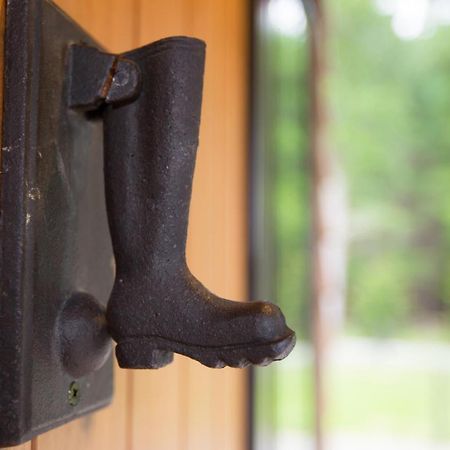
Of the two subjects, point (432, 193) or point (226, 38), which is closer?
point (226, 38)

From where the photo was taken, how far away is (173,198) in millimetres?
291

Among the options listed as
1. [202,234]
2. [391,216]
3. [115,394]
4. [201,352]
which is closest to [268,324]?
[201,352]

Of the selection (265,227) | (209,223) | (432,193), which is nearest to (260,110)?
(265,227)

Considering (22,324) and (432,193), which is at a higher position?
(432,193)

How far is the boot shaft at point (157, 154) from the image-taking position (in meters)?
0.29

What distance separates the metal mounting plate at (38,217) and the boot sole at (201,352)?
0.04m

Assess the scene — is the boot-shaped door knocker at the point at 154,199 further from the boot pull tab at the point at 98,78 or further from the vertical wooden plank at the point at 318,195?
the vertical wooden plank at the point at 318,195

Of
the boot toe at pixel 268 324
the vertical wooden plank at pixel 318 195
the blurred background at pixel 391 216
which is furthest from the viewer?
the blurred background at pixel 391 216

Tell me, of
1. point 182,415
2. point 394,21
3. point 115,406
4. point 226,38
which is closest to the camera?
point 115,406

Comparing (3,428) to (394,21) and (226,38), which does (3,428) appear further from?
(394,21)

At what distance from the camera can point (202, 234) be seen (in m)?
0.60

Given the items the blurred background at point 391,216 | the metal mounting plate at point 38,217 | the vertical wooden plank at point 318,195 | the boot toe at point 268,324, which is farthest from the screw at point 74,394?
the blurred background at point 391,216

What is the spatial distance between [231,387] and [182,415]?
20 cm

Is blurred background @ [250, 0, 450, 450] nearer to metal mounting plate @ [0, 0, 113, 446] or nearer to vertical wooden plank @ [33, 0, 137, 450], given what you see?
vertical wooden plank @ [33, 0, 137, 450]
